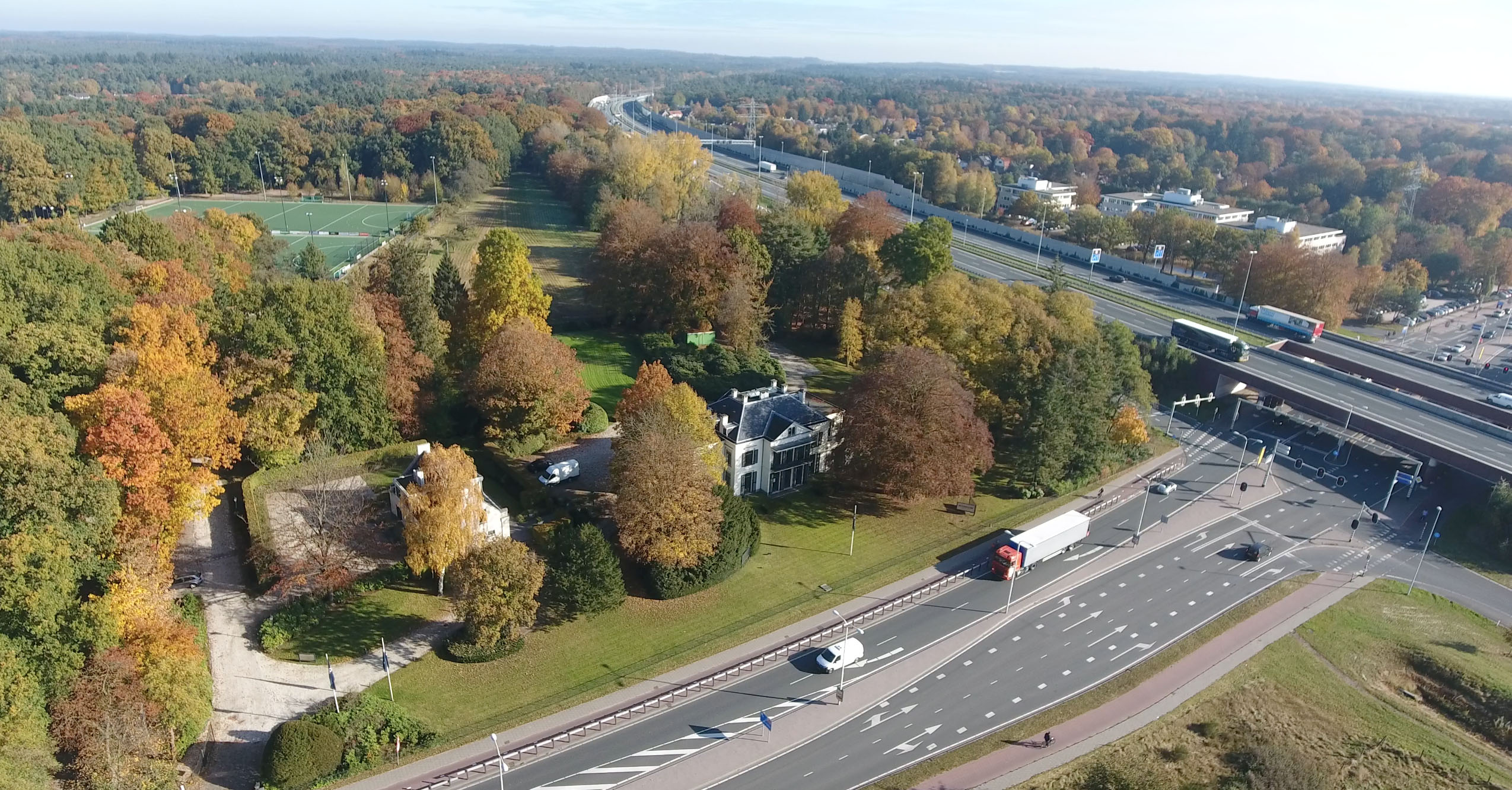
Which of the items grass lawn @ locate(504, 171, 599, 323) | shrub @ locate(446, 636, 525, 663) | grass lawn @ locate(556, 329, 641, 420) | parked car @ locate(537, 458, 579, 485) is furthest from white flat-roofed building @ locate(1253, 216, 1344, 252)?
shrub @ locate(446, 636, 525, 663)

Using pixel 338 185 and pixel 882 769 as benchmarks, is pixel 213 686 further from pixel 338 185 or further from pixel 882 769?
pixel 338 185

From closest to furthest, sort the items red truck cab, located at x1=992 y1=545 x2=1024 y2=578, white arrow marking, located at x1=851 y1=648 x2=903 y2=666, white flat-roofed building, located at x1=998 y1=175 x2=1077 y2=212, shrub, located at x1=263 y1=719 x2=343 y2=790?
shrub, located at x1=263 y1=719 x2=343 y2=790
white arrow marking, located at x1=851 y1=648 x2=903 y2=666
red truck cab, located at x1=992 y1=545 x2=1024 y2=578
white flat-roofed building, located at x1=998 y1=175 x2=1077 y2=212

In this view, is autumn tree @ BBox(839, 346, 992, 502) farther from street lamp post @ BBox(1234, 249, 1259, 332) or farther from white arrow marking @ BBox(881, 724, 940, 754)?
street lamp post @ BBox(1234, 249, 1259, 332)

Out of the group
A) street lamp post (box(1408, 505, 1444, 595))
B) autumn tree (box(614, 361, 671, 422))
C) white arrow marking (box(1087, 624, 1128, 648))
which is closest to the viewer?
white arrow marking (box(1087, 624, 1128, 648))

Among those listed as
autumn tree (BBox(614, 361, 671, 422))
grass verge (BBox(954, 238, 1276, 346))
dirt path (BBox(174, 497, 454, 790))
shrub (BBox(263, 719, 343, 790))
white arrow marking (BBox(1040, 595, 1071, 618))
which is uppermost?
autumn tree (BBox(614, 361, 671, 422))

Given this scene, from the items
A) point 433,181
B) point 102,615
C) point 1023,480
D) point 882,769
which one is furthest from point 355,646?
point 433,181

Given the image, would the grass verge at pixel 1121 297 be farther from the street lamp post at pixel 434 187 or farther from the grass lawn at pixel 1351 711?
the street lamp post at pixel 434 187
